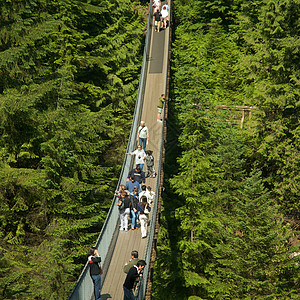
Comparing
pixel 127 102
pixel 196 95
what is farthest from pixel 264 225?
pixel 127 102

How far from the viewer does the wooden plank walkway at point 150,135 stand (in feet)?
41.7

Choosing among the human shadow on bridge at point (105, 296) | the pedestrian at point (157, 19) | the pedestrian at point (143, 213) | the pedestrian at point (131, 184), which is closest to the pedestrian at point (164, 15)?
the pedestrian at point (157, 19)

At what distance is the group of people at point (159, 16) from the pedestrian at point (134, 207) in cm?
1777

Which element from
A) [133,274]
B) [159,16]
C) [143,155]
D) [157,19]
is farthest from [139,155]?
[159,16]

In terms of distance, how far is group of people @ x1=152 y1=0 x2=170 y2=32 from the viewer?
29.9 m

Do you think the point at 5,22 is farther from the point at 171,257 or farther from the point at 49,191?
the point at 171,257

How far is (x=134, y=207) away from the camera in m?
14.4

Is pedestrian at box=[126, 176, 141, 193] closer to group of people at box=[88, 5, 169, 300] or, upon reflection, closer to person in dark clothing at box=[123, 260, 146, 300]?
group of people at box=[88, 5, 169, 300]

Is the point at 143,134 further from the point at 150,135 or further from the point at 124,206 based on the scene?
the point at 124,206

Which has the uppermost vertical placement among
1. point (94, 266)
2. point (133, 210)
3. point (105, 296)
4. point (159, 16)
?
point (159, 16)

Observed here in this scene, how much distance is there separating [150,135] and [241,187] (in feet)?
19.2

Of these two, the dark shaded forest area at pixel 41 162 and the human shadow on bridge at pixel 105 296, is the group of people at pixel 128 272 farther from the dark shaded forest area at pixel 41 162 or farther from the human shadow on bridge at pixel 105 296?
the dark shaded forest area at pixel 41 162

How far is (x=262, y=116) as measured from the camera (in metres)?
24.4

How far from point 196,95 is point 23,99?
1236 cm
